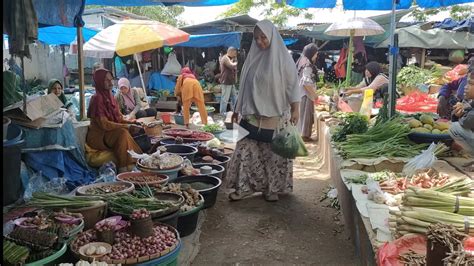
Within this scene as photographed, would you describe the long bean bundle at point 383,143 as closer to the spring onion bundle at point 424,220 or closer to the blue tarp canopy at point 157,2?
the spring onion bundle at point 424,220

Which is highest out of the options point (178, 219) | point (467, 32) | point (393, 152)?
point (467, 32)

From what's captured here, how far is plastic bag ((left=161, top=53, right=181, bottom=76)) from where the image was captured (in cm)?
1541

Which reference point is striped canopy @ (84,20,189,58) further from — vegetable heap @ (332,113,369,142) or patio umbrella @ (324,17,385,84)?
vegetable heap @ (332,113,369,142)

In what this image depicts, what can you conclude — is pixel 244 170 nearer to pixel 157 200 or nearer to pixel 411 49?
pixel 157 200

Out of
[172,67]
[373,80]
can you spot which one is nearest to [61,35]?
[172,67]

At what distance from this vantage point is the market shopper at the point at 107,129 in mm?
5344

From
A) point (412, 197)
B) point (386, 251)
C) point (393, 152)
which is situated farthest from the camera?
point (393, 152)

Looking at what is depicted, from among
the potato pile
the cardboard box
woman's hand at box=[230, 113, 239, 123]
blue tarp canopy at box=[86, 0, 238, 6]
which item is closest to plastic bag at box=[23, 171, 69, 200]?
the cardboard box

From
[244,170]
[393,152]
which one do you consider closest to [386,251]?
[393,152]

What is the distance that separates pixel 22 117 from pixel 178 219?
2.11 meters

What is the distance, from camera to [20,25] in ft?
11.9

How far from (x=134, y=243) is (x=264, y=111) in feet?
7.83

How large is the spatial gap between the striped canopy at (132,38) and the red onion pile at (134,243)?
6.10 metres

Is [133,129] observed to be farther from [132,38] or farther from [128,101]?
[132,38]
